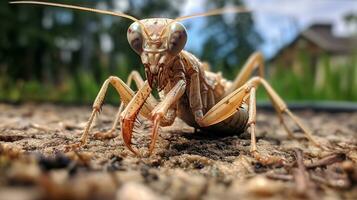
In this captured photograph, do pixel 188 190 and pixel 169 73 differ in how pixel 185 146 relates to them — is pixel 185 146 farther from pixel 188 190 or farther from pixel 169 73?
pixel 188 190

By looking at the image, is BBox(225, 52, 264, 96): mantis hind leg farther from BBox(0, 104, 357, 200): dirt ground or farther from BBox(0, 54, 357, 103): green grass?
BBox(0, 54, 357, 103): green grass

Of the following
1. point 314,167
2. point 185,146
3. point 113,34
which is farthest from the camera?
point 113,34

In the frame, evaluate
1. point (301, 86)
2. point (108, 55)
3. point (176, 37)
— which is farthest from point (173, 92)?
point (108, 55)

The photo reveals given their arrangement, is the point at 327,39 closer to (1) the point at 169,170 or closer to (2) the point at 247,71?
(2) the point at 247,71

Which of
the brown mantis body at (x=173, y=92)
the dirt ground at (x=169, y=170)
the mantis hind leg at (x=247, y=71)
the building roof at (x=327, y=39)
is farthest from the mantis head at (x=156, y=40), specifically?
the building roof at (x=327, y=39)

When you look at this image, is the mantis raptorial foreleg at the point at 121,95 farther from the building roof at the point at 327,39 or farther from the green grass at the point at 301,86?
the building roof at the point at 327,39

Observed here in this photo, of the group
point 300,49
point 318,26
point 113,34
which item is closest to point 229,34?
point 318,26
